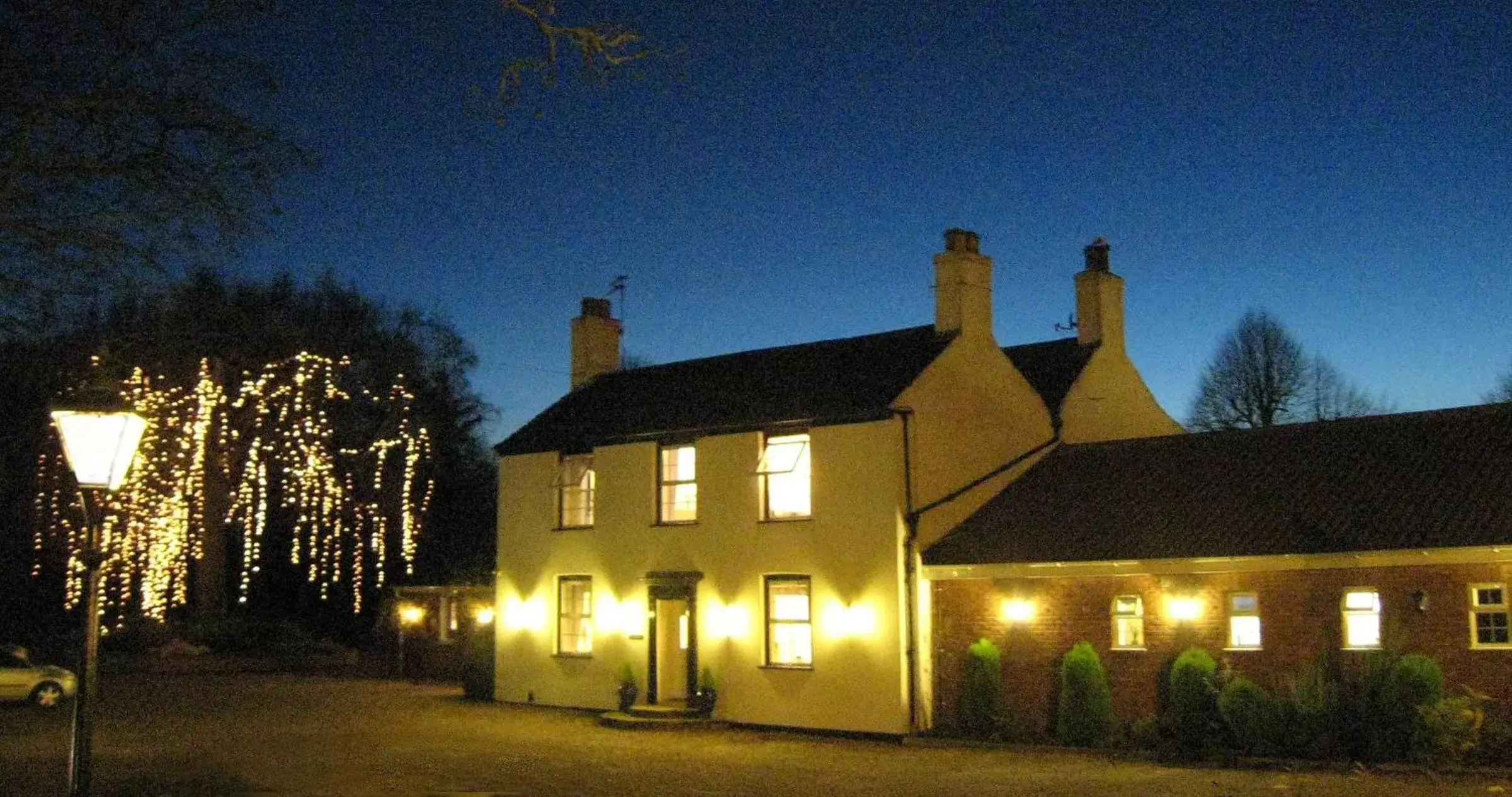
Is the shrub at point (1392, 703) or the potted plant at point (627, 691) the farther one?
the potted plant at point (627, 691)

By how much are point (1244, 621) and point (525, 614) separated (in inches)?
564

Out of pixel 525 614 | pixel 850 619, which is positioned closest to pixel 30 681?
pixel 525 614

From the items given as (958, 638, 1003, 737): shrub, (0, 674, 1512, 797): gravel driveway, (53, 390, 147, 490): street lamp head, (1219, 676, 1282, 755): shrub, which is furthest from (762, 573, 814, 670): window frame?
(53, 390, 147, 490): street lamp head

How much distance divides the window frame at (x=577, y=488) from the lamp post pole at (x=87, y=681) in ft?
57.1

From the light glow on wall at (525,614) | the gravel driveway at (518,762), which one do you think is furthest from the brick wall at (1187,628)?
the light glow on wall at (525,614)

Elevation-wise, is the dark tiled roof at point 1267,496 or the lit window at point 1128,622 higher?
the dark tiled roof at point 1267,496

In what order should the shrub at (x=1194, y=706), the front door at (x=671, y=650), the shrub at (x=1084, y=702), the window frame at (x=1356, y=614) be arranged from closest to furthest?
the window frame at (x=1356, y=614) < the shrub at (x=1194, y=706) < the shrub at (x=1084, y=702) < the front door at (x=671, y=650)

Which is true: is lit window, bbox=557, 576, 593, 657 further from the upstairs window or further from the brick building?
the upstairs window

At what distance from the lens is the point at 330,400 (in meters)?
37.9

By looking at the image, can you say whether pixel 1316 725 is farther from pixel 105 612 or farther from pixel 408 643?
pixel 105 612

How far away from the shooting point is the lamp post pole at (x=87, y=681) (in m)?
9.63

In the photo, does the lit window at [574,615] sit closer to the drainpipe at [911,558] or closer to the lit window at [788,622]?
the lit window at [788,622]

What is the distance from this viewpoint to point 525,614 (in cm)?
2855

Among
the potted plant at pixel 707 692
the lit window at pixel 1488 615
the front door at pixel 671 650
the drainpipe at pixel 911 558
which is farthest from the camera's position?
the front door at pixel 671 650
